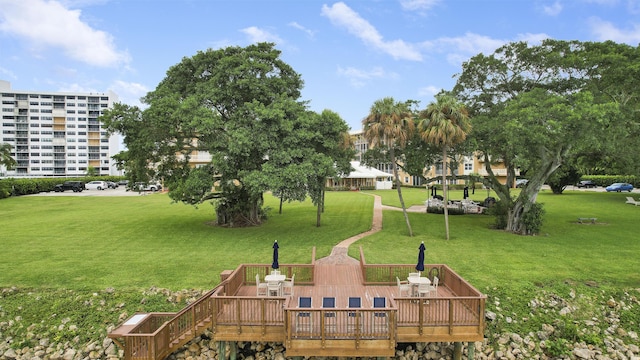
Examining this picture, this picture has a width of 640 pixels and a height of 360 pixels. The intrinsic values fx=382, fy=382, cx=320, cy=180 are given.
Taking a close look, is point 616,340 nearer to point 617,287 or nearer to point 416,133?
point 617,287

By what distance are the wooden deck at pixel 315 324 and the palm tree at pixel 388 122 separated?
980 cm

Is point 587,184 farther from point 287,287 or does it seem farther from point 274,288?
point 274,288

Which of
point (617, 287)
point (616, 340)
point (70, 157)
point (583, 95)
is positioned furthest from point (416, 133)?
point (70, 157)

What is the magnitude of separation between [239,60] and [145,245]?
38.3 ft

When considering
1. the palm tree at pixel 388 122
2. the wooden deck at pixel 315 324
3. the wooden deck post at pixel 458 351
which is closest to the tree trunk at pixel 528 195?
the palm tree at pixel 388 122

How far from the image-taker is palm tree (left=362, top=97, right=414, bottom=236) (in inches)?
806

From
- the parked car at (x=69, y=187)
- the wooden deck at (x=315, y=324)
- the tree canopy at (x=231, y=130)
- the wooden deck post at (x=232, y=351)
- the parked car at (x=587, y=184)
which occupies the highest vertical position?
the tree canopy at (x=231, y=130)

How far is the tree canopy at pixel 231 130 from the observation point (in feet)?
66.1

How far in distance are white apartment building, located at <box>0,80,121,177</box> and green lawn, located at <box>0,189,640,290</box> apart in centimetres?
8692

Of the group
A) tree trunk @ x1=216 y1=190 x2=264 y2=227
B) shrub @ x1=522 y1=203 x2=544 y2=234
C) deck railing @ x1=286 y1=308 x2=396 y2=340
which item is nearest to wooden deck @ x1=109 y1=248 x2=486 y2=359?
deck railing @ x1=286 y1=308 x2=396 y2=340

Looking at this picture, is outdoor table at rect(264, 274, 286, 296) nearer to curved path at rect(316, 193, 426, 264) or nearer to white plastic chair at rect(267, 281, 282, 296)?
white plastic chair at rect(267, 281, 282, 296)

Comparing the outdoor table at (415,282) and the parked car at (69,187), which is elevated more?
the parked car at (69,187)

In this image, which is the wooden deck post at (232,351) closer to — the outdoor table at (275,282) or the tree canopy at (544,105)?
the outdoor table at (275,282)

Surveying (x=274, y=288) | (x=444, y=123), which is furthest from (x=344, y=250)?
(x=444, y=123)
